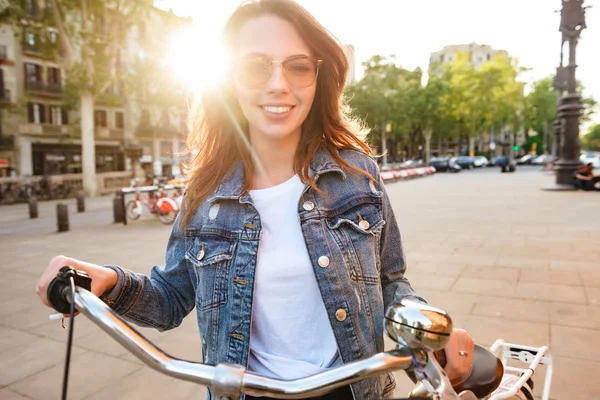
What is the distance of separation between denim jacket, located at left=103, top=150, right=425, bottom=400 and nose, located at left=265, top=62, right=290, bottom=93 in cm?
25

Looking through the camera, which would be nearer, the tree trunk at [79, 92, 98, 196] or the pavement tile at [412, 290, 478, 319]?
the pavement tile at [412, 290, 478, 319]

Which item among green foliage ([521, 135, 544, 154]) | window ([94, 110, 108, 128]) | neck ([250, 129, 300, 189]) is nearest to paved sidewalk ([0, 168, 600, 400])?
neck ([250, 129, 300, 189])

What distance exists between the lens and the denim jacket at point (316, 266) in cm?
138

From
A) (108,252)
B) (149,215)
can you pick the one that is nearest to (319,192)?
(108,252)

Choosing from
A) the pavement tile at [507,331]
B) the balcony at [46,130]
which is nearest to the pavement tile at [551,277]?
the pavement tile at [507,331]

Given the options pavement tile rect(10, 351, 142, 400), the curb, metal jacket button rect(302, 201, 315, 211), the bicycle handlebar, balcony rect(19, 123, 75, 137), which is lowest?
pavement tile rect(10, 351, 142, 400)

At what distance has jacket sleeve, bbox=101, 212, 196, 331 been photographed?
4.88ft

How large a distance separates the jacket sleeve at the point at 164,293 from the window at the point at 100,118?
138 feet

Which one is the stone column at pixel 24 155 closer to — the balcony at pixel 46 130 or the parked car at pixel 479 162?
the balcony at pixel 46 130

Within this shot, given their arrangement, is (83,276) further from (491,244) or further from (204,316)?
(491,244)

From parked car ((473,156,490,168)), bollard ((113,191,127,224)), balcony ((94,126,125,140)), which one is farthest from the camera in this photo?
parked car ((473,156,490,168))

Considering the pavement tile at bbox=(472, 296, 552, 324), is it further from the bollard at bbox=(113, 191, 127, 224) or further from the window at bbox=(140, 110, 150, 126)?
the window at bbox=(140, 110, 150, 126)

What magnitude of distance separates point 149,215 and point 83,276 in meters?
12.9

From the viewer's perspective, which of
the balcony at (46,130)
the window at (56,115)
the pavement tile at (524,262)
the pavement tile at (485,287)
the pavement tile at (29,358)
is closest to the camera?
the pavement tile at (29,358)
